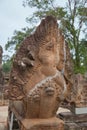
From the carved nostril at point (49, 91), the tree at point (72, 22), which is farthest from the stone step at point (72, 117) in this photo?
the tree at point (72, 22)

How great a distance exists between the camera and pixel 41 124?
2.78 metres

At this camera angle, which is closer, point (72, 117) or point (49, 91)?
point (49, 91)

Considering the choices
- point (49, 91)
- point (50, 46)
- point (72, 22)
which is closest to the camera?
point (49, 91)

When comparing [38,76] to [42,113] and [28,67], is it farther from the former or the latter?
[42,113]

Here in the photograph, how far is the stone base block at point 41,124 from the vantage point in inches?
109

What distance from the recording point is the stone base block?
2.76 meters

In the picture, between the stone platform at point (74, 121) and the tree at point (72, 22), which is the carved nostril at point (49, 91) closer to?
the stone platform at point (74, 121)

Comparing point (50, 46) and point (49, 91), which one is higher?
point (50, 46)

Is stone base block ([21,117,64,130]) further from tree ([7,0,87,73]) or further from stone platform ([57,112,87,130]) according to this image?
tree ([7,0,87,73])

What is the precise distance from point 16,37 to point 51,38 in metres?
14.2

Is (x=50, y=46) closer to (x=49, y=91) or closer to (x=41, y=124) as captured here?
(x=49, y=91)

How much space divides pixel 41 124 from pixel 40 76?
46 cm

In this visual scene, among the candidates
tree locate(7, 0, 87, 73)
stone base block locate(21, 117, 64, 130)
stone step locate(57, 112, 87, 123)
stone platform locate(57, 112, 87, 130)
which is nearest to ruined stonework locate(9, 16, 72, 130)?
stone base block locate(21, 117, 64, 130)

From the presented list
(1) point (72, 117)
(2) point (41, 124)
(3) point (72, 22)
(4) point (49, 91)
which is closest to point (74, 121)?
(1) point (72, 117)
